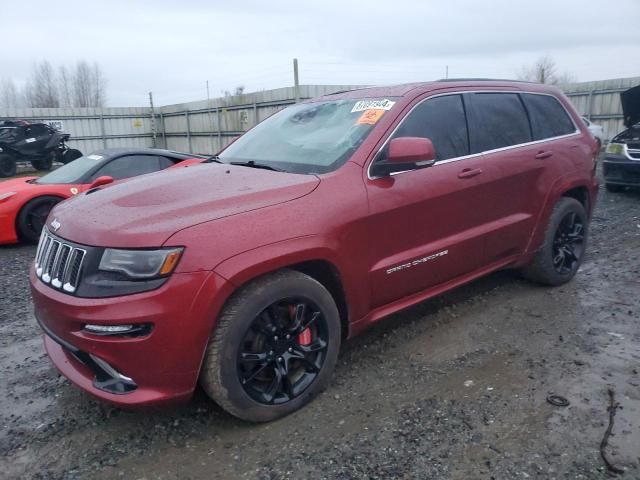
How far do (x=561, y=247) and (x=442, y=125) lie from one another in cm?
186

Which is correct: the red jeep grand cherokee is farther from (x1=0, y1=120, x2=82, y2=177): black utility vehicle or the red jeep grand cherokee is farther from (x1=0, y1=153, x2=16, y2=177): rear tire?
(x1=0, y1=120, x2=82, y2=177): black utility vehicle

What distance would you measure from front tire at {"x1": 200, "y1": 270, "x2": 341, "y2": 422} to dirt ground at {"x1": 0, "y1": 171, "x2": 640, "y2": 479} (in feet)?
0.52

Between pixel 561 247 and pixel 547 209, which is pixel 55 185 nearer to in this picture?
pixel 547 209

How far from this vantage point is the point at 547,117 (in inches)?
177

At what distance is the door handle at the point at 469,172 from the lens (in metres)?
3.59

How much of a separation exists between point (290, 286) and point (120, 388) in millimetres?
951

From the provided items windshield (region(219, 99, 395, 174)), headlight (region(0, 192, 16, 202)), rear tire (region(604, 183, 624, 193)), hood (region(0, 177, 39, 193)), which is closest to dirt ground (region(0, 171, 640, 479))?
windshield (region(219, 99, 395, 174))

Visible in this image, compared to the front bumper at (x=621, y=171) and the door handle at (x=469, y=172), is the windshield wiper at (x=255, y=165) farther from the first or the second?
the front bumper at (x=621, y=171)

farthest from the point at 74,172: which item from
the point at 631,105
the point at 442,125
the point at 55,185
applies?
the point at 631,105

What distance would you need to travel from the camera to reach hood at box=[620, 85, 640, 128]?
9.54 m

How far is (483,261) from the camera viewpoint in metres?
3.91

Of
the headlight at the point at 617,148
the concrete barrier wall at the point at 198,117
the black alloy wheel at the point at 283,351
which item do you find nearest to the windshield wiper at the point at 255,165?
the black alloy wheel at the point at 283,351

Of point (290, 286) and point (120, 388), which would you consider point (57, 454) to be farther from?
point (290, 286)

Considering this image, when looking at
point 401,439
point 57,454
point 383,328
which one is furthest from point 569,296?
point 57,454
